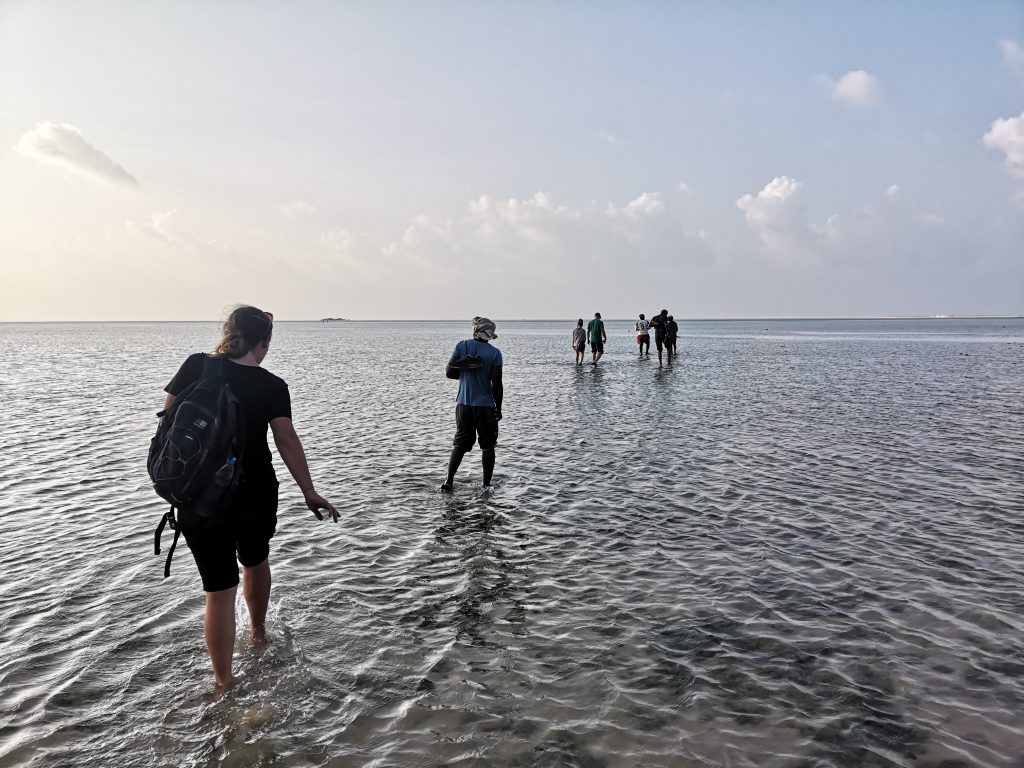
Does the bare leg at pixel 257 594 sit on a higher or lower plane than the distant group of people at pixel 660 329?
lower

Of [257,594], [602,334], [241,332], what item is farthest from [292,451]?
[602,334]

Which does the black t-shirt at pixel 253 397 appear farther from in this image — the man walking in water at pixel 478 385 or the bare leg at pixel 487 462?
the bare leg at pixel 487 462

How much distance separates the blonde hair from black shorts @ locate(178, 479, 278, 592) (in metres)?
0.90

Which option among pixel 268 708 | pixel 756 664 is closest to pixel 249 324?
pixel 268 708

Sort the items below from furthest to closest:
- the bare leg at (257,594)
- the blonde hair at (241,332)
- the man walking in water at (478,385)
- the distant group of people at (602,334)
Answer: the distant group of people at (602,334) → the man walking in water at (478,385) → the bare leg at (257,594) → the blonde hair at (241,332)

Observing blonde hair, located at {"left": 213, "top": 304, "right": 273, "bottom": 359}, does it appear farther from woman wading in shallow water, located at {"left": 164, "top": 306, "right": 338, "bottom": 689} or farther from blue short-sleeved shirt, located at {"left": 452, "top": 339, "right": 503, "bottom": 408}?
blue short-sleeved shirt, located at {"left": 452, "top": 339, "right": 503, "bottom": 408}

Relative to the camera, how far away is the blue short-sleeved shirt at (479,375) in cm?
914

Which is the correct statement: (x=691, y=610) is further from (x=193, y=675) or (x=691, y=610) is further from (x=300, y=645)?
(x=193, y=675)

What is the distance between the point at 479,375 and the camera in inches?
362

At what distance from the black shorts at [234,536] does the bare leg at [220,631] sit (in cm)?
7

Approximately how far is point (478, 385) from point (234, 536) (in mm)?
5336

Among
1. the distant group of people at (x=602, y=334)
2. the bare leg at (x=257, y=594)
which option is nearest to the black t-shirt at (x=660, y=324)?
the distant group of people at (x=602, y=334)

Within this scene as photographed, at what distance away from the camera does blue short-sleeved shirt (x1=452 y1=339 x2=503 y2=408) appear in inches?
360

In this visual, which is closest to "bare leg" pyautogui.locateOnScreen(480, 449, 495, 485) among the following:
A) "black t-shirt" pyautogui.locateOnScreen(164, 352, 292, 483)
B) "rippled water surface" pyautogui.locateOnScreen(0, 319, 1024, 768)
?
"rippled water surface" pyautogui.locateOnScreen(0, 319, 1024, 768)
